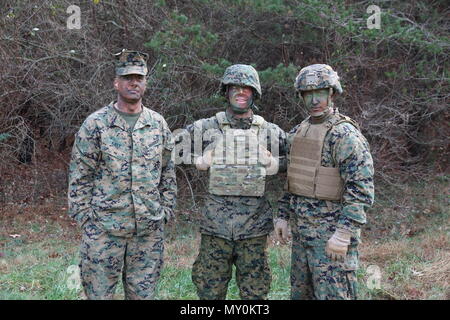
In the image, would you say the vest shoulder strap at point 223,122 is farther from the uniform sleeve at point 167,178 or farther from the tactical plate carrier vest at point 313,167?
the tactical plate carrier vest at point 313,167

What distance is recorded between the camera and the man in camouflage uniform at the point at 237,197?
3.89m

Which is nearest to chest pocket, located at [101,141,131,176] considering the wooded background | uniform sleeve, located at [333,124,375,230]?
uniform sleeve, located at [333,124,375,230]

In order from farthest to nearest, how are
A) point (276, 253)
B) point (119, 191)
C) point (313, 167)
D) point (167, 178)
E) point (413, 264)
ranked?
1. point (276, 253)
2. point (413, 264)
3. point (167, 178)
4. point (313, 167)
5. point (119, 191)

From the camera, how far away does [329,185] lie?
3.56 m

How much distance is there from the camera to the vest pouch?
356cm

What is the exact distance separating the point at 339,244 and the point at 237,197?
0.94 m

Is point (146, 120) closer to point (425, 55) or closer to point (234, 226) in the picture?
point (234, 226)

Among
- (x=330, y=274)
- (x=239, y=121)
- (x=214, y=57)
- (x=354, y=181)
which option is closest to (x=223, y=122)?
(x=239, y=121)

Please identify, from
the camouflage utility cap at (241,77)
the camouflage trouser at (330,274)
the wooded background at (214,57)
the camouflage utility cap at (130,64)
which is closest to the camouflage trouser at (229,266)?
the camouflage trouser at (330,274)

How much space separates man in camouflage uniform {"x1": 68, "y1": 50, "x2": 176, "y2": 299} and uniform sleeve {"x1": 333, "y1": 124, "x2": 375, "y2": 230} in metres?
1.42

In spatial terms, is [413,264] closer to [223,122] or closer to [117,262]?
[223,122]

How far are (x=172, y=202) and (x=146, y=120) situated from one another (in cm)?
69

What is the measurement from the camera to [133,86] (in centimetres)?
358
